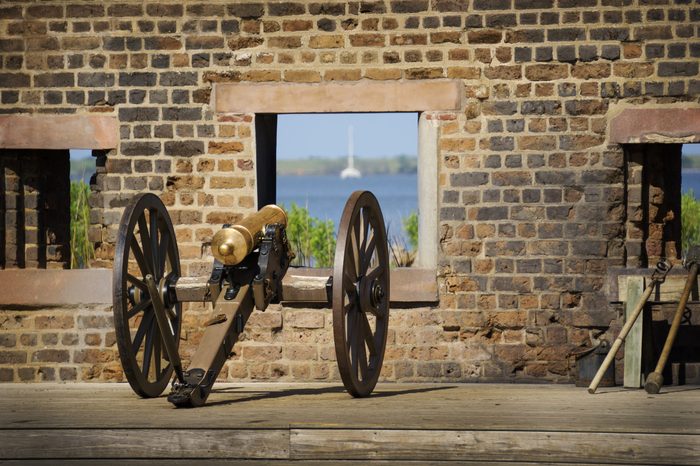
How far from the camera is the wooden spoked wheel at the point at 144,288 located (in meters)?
7.20

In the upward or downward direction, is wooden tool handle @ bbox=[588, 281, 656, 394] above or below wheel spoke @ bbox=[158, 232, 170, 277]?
below

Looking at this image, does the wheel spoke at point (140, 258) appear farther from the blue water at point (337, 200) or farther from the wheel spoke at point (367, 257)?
the blue water at point (337, 200)

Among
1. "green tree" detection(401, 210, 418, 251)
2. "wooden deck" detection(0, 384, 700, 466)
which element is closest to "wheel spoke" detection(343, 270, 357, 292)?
"wooden deck" detection(0, 384, 700, 466)

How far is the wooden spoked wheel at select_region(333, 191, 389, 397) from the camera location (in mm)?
7090

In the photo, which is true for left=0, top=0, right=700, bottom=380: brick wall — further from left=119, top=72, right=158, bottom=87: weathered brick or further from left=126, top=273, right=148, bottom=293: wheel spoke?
left=126, top=273, right=148, bottom=293: wheel spoke

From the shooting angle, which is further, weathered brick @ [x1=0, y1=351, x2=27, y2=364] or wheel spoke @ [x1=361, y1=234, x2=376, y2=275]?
weathered brick @ [x1=0, y1=351, x2=27, y2=364]

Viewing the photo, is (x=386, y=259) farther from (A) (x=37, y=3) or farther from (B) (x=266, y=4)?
(A) (x=37, y=3)

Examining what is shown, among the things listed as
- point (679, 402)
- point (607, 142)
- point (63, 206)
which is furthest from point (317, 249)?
point (679, 402)

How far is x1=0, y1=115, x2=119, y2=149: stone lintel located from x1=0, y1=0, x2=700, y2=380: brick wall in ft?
0.28

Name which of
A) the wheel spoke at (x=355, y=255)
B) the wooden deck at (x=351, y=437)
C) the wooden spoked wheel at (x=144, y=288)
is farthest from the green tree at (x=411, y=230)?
the wooden deck at (x=351, y=437)

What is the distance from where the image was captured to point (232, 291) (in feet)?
24.2

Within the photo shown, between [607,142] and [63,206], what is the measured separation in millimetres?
3981

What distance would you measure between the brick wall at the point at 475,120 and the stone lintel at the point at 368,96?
6cm

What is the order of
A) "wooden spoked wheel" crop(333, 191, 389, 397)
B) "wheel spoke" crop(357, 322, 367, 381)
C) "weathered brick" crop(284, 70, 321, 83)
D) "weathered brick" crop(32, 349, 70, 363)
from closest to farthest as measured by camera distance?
1. "wooden spoked wheel" crop(333, 191, 389, 397)
2. "wheel spoke" crop(357, 322, 367, 381)
3. "weathered brick" crop(284, 70, 321, 83)
4. "weathered brick" crop(32, 349, 70, 363)
